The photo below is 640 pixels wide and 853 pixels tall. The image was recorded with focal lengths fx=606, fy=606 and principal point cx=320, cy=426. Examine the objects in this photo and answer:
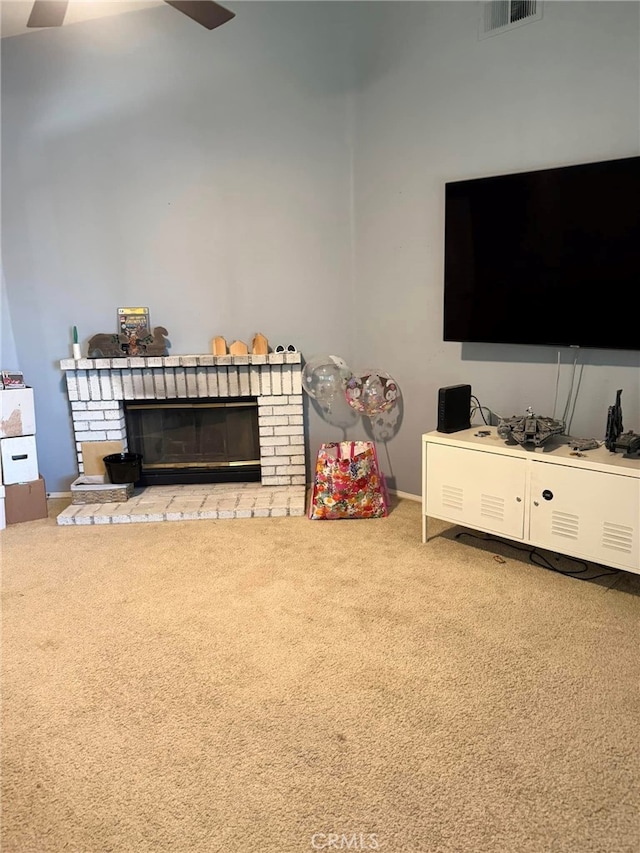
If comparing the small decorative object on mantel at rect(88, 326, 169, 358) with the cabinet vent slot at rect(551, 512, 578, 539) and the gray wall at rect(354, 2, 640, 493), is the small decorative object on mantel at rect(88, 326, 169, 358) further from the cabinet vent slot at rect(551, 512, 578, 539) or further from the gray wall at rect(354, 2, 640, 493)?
the cabinet vent slot at rect(551, 512, 578, 539)

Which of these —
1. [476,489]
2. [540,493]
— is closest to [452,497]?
[476,489]

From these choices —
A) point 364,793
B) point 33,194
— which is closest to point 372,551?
point 364,793

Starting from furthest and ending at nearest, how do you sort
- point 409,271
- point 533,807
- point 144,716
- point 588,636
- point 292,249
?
point 292,249 → point 409,271 → point 588,636 → point 144,716 → point 533,807

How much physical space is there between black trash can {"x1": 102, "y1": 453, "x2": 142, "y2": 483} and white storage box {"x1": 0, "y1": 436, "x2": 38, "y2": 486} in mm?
412

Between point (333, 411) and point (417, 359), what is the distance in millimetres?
655

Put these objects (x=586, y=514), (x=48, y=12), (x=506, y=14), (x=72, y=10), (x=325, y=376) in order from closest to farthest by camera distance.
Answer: (x=48, y=12), (x=586, y=514), (x=506, y=14), (x=72, y=10), (x=325, y=376)

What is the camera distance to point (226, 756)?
1.67 m

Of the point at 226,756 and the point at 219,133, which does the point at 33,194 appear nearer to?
the point at 219,133

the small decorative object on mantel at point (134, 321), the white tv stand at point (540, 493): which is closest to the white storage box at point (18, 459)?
the small decorative object on mantel at point (134, 321)

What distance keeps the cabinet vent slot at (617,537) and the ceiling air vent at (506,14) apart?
2243 millimetres

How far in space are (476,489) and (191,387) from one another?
187 centimetres

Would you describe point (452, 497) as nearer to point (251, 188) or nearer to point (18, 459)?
point (251, 188)

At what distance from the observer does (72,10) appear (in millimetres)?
3250

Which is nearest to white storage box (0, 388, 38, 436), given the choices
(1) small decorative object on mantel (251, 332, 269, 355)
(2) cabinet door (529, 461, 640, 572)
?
(1) small decorative object on mantel (251, 332, 269, 355)
